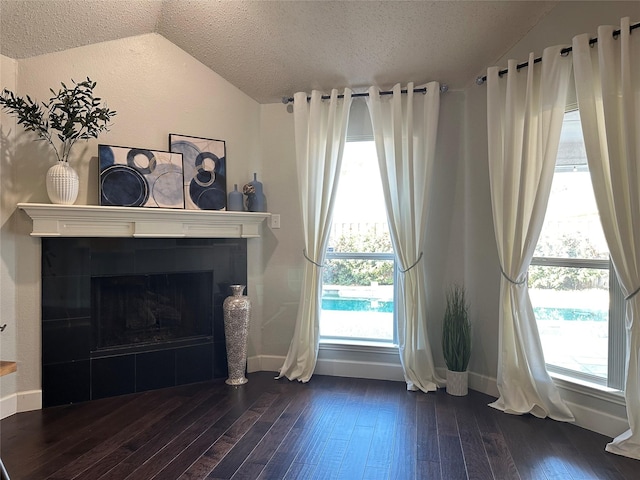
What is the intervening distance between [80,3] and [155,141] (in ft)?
3.15

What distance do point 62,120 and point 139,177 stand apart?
23.2 inches

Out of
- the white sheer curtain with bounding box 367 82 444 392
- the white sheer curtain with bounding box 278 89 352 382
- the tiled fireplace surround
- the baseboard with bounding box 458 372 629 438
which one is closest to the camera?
the baseboard with bounding box 458 372 629 438

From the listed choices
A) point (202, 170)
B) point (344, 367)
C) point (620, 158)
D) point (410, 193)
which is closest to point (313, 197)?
point (410, 193)

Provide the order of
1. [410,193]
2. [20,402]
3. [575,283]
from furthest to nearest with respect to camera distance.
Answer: [410,193] < [20,402] < [575,283]

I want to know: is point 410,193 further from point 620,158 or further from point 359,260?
point 620,158

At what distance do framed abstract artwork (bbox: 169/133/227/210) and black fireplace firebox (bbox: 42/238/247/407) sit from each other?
Result: 328mm

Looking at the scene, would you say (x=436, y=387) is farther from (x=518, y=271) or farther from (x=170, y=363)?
(x=170, y=363)

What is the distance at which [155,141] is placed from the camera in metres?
3.29

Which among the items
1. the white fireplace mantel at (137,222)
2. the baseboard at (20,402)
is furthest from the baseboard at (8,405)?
the white fireplace mantel at (137,222)

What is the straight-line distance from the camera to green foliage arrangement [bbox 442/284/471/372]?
3.19 metres

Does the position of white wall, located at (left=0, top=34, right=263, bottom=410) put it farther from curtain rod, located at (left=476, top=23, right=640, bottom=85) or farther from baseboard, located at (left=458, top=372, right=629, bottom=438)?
baseboard, located at (left=458, top=372, right=629, bottom=438)

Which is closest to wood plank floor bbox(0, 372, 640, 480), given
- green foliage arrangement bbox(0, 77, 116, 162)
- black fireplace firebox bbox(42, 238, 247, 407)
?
black fireplace firebox bbox(42, 238, 247, 407)

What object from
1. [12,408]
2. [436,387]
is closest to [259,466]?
[436,387]

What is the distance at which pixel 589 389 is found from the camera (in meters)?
2.63
